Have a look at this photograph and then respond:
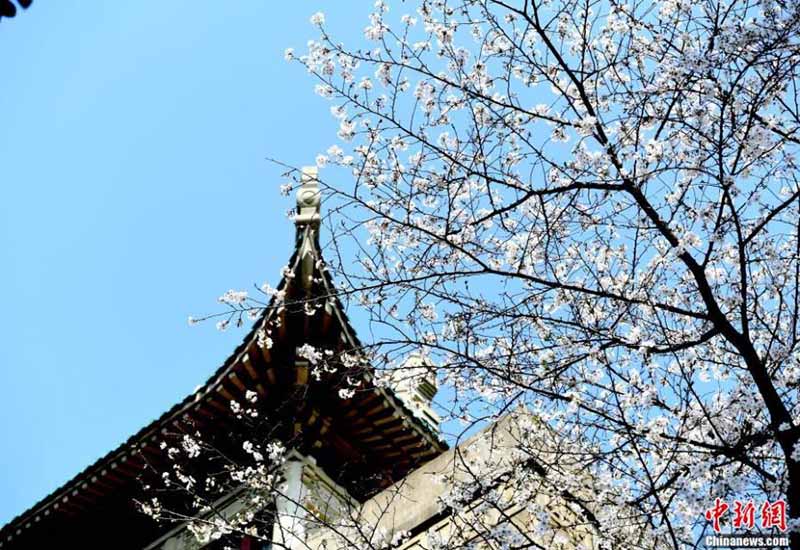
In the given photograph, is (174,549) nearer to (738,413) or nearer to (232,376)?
(232,376)

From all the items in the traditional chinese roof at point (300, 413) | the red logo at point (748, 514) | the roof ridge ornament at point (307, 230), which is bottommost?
the red logo at point (748, 514)

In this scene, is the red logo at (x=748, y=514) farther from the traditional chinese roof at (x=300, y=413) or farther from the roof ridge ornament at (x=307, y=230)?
the roof ridge ornament at (x=307, y=230)

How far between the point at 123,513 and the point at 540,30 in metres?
8.06

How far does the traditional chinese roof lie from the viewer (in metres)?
9.84

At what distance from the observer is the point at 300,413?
1023 centimetres

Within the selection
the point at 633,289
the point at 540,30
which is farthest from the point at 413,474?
the point at 540,30

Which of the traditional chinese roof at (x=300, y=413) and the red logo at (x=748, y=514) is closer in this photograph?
the red logo at (x=748, y=514)

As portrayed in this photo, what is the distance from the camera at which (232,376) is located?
1001 centimetres

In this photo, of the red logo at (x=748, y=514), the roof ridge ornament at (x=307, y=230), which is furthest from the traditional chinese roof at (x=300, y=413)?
the red logo at (x=748, y=514)

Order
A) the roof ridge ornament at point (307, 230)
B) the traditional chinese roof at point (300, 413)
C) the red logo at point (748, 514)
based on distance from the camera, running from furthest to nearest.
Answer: the traditional chinese roof at point (300, 413), the roof ridge ornament at point (307, 230), the red logo at point (748, 514)

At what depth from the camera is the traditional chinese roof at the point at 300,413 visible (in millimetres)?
9836

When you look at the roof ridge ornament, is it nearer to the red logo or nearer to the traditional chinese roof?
the traditional chinese roof

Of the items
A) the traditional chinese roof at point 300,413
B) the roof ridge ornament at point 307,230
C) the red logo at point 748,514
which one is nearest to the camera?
the red logo at point 748,514

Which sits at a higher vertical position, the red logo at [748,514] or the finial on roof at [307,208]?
the finial on roof at [307,208]
